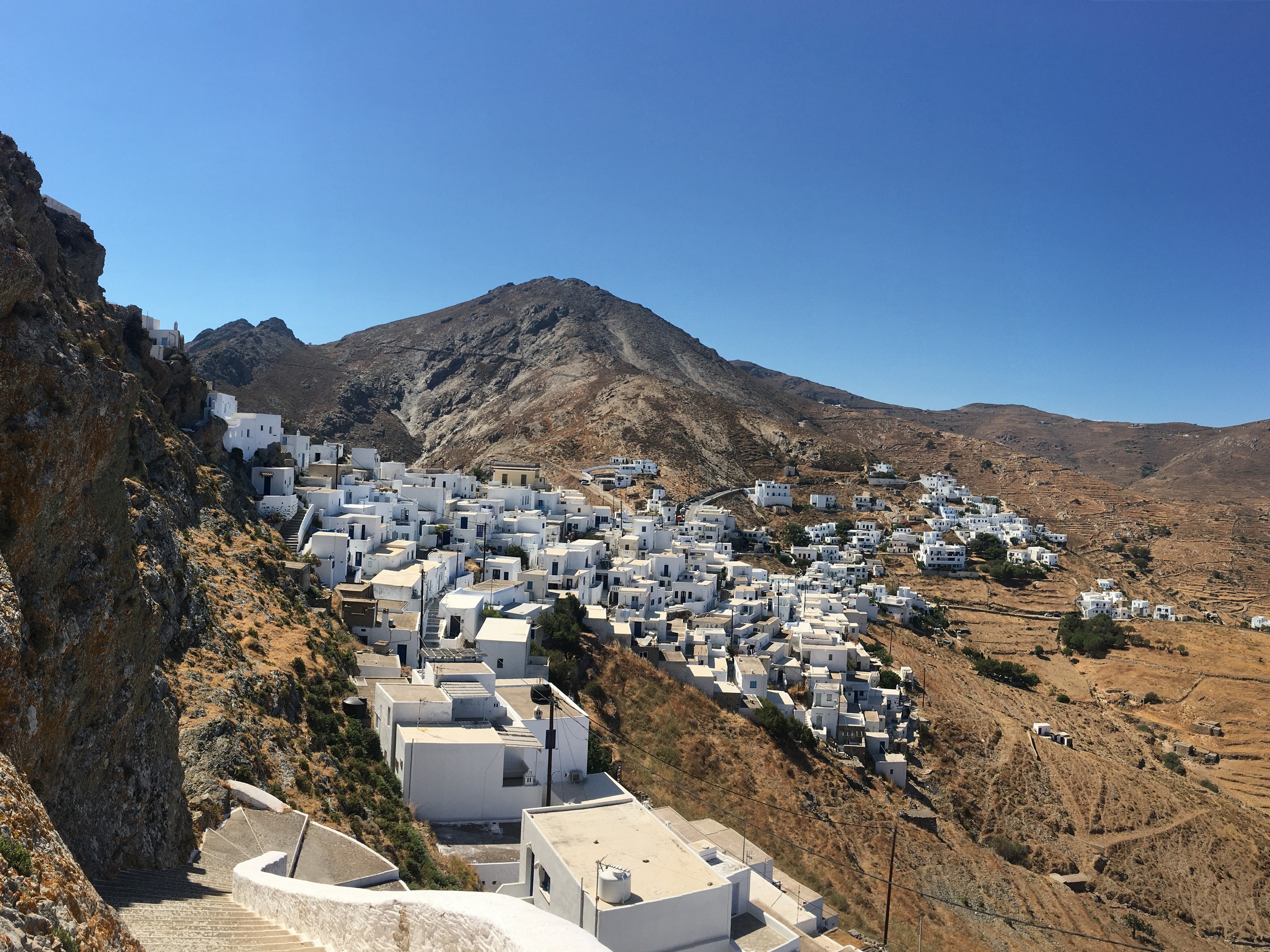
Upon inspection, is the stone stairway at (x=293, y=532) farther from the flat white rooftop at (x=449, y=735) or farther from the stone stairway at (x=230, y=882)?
the stone stairway at (x=230, y=882)

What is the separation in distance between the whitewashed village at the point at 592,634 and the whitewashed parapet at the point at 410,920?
290 mm

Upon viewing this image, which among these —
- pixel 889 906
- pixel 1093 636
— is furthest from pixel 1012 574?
pixel 889 906

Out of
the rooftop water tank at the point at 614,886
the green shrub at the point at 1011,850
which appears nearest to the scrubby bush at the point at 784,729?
the green shrub at the point at 1011,850

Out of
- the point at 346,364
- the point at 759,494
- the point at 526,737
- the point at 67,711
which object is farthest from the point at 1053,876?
the point at 346,364

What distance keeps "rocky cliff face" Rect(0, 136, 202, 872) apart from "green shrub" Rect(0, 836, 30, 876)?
1.86 metres

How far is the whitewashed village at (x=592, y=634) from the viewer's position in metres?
12.2

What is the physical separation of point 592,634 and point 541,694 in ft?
35.9

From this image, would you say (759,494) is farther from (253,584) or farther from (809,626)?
(253,584)

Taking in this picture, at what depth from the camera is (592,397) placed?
90.8m

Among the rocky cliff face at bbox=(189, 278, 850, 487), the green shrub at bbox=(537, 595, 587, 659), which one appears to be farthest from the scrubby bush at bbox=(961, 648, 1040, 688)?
the rocky cliff face at bbox=(189, 278, 850, 487)

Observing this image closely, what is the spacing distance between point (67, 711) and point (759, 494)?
6684 centimetres

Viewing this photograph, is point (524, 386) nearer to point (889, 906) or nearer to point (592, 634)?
point (592, 634)

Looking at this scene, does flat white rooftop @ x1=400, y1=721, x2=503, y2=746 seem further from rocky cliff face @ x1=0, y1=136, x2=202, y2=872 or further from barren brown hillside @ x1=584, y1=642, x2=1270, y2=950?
barren brown hillside @ x1=584, y1=642, x2=1270, y2=950

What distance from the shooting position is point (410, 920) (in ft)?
17.9
